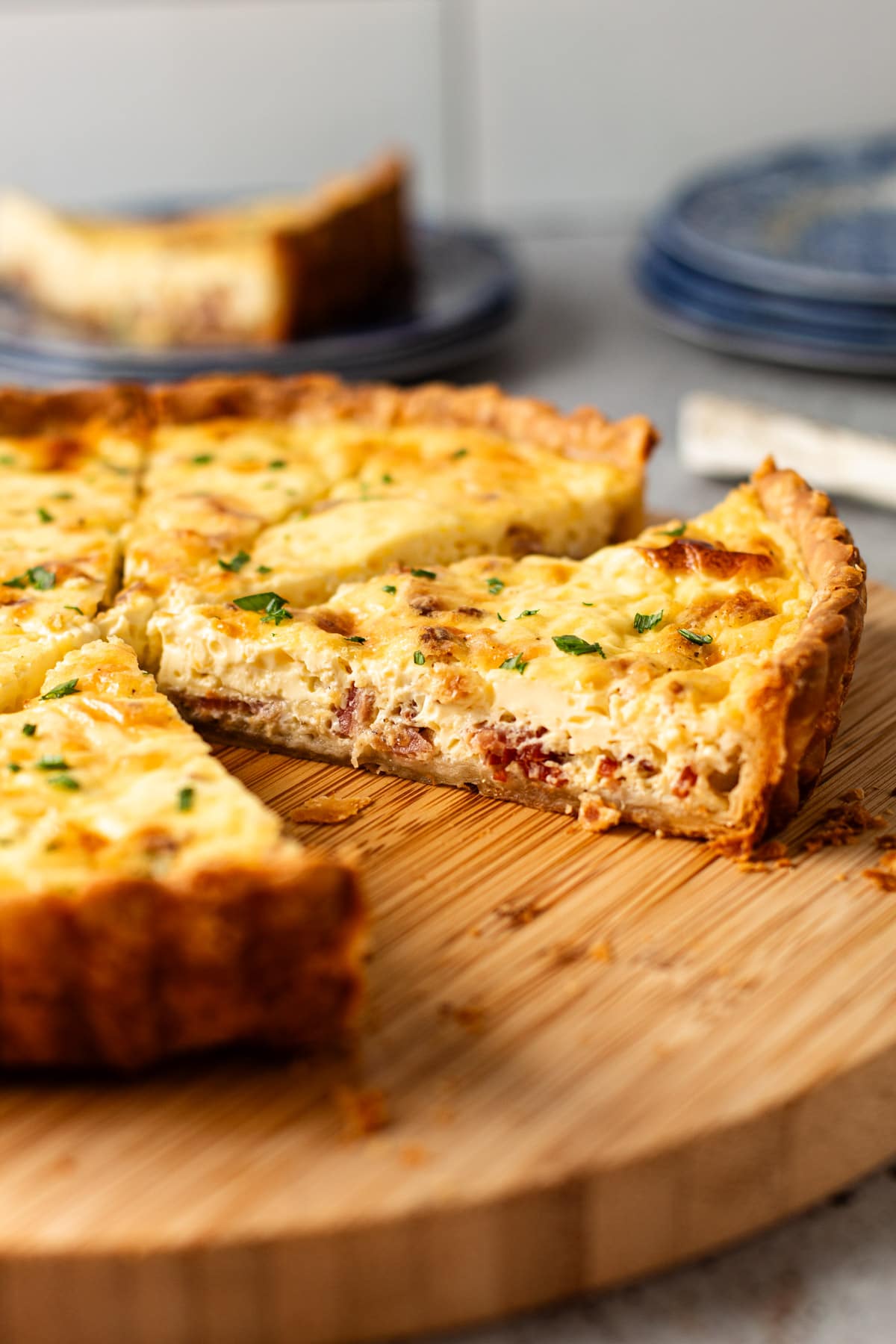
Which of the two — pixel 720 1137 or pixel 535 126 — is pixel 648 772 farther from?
pixel 535 126

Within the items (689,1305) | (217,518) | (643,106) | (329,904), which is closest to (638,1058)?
(689,1305)

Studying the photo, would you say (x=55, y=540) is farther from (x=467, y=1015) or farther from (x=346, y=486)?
(x=467, y=1015)

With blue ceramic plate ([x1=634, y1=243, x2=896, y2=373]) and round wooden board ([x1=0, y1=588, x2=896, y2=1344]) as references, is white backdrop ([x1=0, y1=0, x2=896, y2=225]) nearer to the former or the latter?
blue ceramic plate ([x1=634, y1=243, x2=896, y2=373])

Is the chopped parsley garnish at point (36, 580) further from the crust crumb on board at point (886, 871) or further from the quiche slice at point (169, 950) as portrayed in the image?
the crust crumb on board at point (886, 871)

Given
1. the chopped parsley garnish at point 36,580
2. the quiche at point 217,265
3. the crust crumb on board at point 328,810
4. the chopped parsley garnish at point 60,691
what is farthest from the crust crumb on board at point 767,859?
the quiche at point 217,265

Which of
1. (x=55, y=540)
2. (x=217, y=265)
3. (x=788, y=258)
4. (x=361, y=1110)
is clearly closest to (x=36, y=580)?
(x=55, y=540)

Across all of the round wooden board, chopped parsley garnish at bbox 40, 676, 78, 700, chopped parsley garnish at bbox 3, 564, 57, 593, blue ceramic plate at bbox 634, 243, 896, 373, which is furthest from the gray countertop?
chopped parsley garnish at bbox 3, 564, 57, 593
